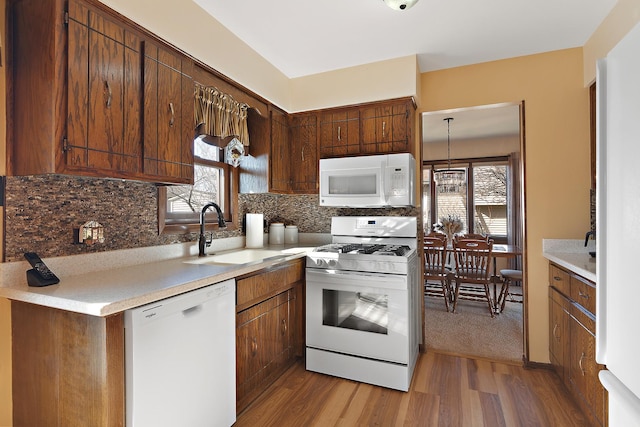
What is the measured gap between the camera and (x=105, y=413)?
1202 mm

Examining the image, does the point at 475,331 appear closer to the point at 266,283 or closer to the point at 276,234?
the point at 276,234

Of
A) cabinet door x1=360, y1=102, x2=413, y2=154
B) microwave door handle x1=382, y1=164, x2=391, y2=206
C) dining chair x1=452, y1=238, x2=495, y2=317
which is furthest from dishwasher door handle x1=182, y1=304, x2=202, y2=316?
dining chair x1=452, y1=238, x2=495, y2=317

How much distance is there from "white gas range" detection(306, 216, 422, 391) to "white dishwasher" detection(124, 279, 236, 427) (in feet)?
2.71

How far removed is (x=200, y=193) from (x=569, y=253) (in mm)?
2862

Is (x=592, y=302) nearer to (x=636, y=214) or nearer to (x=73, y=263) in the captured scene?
(x=636, y=214)

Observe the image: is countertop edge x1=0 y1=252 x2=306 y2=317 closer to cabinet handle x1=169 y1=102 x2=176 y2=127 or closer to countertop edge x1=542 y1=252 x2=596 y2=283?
cabinet handle x1=169 y1=102 x2=176 y2=127

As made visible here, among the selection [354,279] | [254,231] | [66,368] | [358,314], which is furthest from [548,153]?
[66,368]

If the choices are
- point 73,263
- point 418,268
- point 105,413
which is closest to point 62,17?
point 73,263

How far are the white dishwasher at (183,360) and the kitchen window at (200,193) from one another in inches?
30.1

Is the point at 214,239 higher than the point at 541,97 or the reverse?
the reverse

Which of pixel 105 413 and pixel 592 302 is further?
pixel 592 302

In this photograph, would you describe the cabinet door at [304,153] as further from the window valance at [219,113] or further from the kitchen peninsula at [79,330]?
the kitchen peninsula at [79,330]

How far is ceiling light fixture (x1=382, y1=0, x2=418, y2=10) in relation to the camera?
75.6 inches

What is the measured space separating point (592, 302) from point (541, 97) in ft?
5.46
